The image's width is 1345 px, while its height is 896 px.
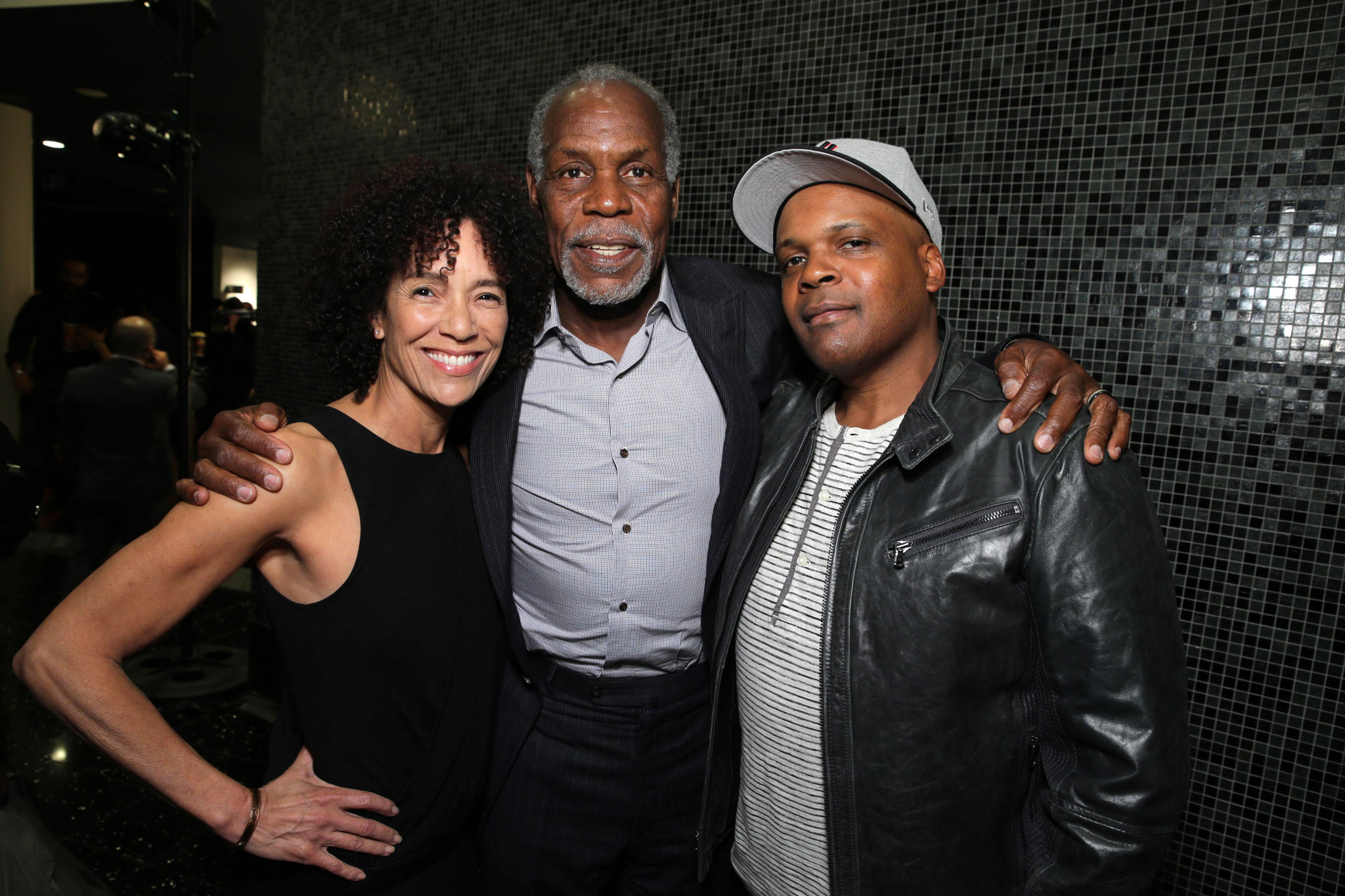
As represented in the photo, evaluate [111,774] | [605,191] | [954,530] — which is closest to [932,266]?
[954,530]

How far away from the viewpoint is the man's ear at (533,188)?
2.04m

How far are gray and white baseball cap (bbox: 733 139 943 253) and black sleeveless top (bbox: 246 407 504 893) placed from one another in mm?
928

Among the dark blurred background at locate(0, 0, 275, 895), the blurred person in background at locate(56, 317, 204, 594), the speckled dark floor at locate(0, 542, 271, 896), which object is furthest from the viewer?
the blurred person in background at locate(56, 317, 204, 594)

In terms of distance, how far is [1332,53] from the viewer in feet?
6.97

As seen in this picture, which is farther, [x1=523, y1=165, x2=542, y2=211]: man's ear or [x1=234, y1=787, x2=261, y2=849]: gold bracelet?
[x1=523, y1=165, x2=542, y2=211]: man's ear

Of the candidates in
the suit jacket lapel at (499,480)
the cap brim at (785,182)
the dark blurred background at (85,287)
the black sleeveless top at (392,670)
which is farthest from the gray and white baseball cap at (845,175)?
the dark blurred background at (85,287)

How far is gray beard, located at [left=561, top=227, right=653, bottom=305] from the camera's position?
1899 mm

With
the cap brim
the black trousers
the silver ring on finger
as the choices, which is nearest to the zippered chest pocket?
the silver ring on finger

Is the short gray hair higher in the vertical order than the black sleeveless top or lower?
higher

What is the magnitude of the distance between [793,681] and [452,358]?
3.03 ft

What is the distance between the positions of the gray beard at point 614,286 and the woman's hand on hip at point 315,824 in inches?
46.9

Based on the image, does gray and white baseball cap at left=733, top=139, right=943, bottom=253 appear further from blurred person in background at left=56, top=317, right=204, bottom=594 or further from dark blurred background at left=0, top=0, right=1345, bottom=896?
blurred person in background at left=56, top=317, right=204, bottom=594

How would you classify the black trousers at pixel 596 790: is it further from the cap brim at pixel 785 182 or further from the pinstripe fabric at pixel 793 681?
the cap brim at pixel 785 182

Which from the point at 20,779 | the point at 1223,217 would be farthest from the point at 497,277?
the point at 1223,217
